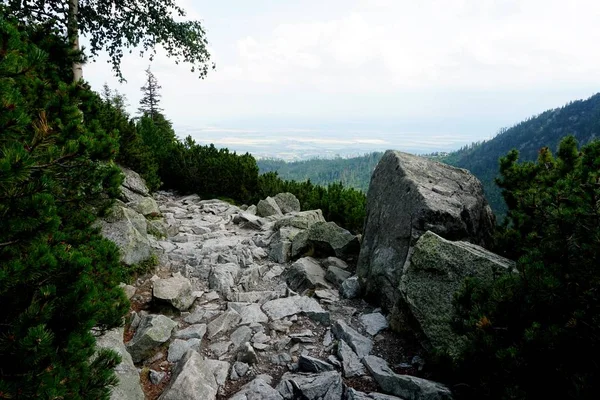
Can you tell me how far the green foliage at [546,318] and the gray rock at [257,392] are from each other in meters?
2.26

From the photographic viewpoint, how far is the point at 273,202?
13.7m

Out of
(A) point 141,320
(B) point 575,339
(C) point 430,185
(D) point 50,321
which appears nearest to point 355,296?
(C) point 430,185

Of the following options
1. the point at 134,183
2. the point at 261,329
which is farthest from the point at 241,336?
the point at 134,183

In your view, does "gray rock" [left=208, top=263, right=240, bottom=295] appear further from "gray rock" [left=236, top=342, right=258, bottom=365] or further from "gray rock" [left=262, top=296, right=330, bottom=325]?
"gray rock" [left=236, top=342, right=258, bottom=365]

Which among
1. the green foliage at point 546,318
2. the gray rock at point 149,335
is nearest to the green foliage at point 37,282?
the gray rock at point 149,335

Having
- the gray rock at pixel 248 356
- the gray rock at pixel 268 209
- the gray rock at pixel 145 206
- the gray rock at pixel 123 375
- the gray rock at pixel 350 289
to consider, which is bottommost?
the gray rock at pixel 248 356

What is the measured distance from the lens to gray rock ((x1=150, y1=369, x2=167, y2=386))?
15.7 feet

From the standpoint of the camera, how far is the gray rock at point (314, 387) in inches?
→ 173

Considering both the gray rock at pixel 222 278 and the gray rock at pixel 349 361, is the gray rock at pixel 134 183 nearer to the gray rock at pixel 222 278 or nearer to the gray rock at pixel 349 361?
the gray rock at pixel 222 278

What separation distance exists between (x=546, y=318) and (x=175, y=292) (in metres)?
5.58

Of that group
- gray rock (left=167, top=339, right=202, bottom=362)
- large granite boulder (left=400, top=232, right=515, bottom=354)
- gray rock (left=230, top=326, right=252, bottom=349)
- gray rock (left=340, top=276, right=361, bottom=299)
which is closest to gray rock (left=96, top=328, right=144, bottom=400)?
gray rock (left=167, top=339, right=202, bottom=362)

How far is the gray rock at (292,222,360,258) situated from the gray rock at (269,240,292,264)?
0.46ft

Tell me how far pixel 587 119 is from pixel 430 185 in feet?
751

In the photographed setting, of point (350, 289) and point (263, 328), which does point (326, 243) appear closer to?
point (350, 289)
